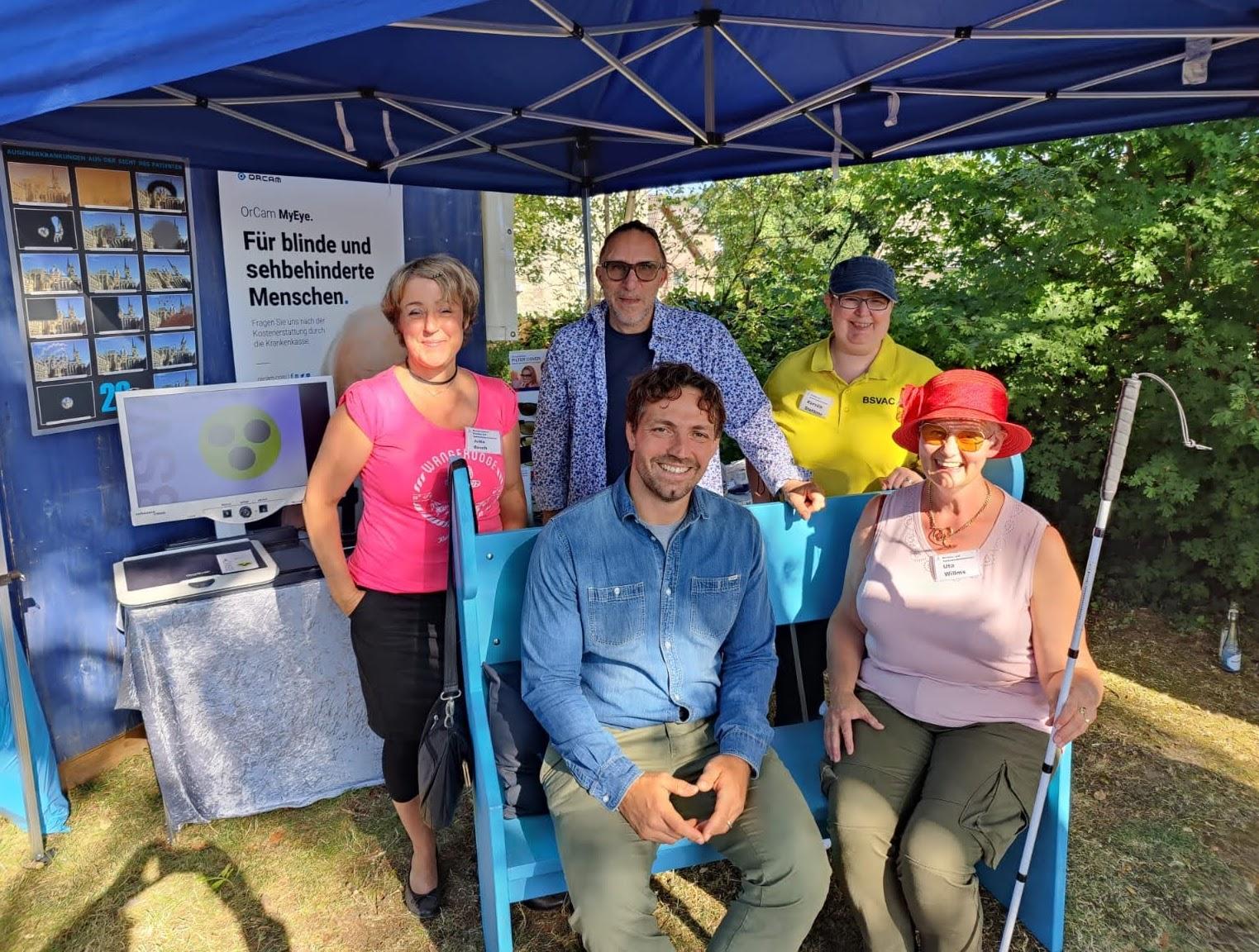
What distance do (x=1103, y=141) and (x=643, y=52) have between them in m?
3.38

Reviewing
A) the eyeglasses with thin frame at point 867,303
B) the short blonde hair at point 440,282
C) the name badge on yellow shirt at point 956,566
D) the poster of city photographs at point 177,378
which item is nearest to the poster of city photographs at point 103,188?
the poster of city photographs at point 177,378

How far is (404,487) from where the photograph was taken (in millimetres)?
2461

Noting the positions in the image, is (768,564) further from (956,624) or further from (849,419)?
(849,419)

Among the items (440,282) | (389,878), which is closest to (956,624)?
(440,282)

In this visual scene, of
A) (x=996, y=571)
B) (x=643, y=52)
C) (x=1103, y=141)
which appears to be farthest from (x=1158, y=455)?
(x=643, y=52)

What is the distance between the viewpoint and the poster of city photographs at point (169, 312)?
3.49 m

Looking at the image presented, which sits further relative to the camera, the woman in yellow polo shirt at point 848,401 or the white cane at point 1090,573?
the woman in yellow polo shirt at point 848,401

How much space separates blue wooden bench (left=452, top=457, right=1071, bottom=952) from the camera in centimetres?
215

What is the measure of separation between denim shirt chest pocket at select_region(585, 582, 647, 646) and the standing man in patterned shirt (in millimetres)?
732

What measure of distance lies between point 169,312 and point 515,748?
2.50 metres

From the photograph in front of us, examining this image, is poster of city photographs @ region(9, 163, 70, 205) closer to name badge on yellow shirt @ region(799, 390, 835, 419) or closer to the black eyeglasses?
the black eyeglasses

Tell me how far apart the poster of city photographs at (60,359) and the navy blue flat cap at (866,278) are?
112 inches

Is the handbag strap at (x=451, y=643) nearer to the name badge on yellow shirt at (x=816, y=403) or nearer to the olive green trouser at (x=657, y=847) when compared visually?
the olive green trouser at (x=657, y=847)

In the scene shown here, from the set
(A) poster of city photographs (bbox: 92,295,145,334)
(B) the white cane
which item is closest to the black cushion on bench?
(B) the white cane
